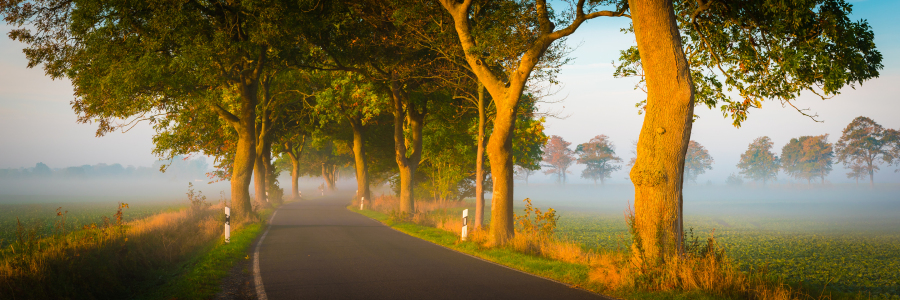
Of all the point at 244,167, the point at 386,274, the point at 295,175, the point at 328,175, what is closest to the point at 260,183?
the point at 295,175

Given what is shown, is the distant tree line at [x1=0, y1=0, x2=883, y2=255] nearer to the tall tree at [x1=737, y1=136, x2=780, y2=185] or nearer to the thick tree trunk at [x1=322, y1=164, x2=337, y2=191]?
the thick tree trunk at [x1=322, y1=164, x2=337, y2=191]

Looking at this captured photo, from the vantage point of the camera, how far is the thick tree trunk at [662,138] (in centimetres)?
736

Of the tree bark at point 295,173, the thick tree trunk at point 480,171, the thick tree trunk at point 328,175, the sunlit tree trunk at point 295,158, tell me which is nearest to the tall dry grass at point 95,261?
the thick tree trunk at point 480,171

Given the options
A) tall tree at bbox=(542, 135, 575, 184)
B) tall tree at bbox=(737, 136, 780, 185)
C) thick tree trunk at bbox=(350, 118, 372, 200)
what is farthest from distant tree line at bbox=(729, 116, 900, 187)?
thick tree trunk at bbox=(350, 118, 372, 200)

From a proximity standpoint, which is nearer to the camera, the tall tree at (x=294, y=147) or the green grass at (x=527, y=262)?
the green grass at (x=527, y=262)

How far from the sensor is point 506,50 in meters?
13.0

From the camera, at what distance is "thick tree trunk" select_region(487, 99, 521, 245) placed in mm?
12727

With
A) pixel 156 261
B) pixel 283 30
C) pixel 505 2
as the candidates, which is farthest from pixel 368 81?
pixel 156 261

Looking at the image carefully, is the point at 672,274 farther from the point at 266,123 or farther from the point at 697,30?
the point at 266,123

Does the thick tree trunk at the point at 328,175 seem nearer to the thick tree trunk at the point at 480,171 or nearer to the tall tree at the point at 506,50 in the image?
the thick tree trunk at the point at 480,171

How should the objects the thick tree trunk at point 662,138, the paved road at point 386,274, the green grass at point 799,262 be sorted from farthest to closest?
the green grass at point 799,262, the thick tree trunk at point 662,138, the paved road at point 386,274

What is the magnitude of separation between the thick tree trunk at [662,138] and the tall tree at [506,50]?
14.3 feet

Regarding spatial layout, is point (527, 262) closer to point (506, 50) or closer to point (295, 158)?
point (506, 50)

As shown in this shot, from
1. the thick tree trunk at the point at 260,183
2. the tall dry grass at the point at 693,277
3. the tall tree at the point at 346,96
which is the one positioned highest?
the tall tree at the point at 346,96
